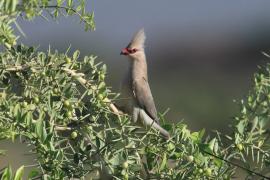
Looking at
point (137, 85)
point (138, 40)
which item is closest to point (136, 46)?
point (138, 40)

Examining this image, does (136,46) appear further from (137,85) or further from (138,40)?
(137,85)

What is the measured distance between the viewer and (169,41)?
38.4m

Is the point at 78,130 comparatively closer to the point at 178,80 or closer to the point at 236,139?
the point at 236,139

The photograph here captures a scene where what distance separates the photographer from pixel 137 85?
618 centimetres

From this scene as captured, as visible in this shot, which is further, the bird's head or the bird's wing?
the bird's wing

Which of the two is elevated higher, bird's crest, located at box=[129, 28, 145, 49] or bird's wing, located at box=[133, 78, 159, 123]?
bird's crest, located at box=[129, 28, 145, 49]

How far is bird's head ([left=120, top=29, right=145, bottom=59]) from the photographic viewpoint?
577cm

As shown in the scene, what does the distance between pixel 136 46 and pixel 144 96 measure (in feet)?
1.36

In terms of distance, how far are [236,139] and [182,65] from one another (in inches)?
1105

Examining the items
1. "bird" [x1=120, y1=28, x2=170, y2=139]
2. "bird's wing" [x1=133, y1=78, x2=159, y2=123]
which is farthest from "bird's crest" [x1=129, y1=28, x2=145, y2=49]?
"bird's wing" [x1=133, y1=78, x2=159, y2=123]

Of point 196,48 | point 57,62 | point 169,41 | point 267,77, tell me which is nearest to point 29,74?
point 57,62

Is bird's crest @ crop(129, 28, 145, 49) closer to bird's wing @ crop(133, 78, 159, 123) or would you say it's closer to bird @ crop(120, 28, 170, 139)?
bird @ crop(120, 28, 170, 139)

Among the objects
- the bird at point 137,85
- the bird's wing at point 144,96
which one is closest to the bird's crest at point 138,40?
the bird at point 137,85

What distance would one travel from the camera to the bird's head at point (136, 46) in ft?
18.9
